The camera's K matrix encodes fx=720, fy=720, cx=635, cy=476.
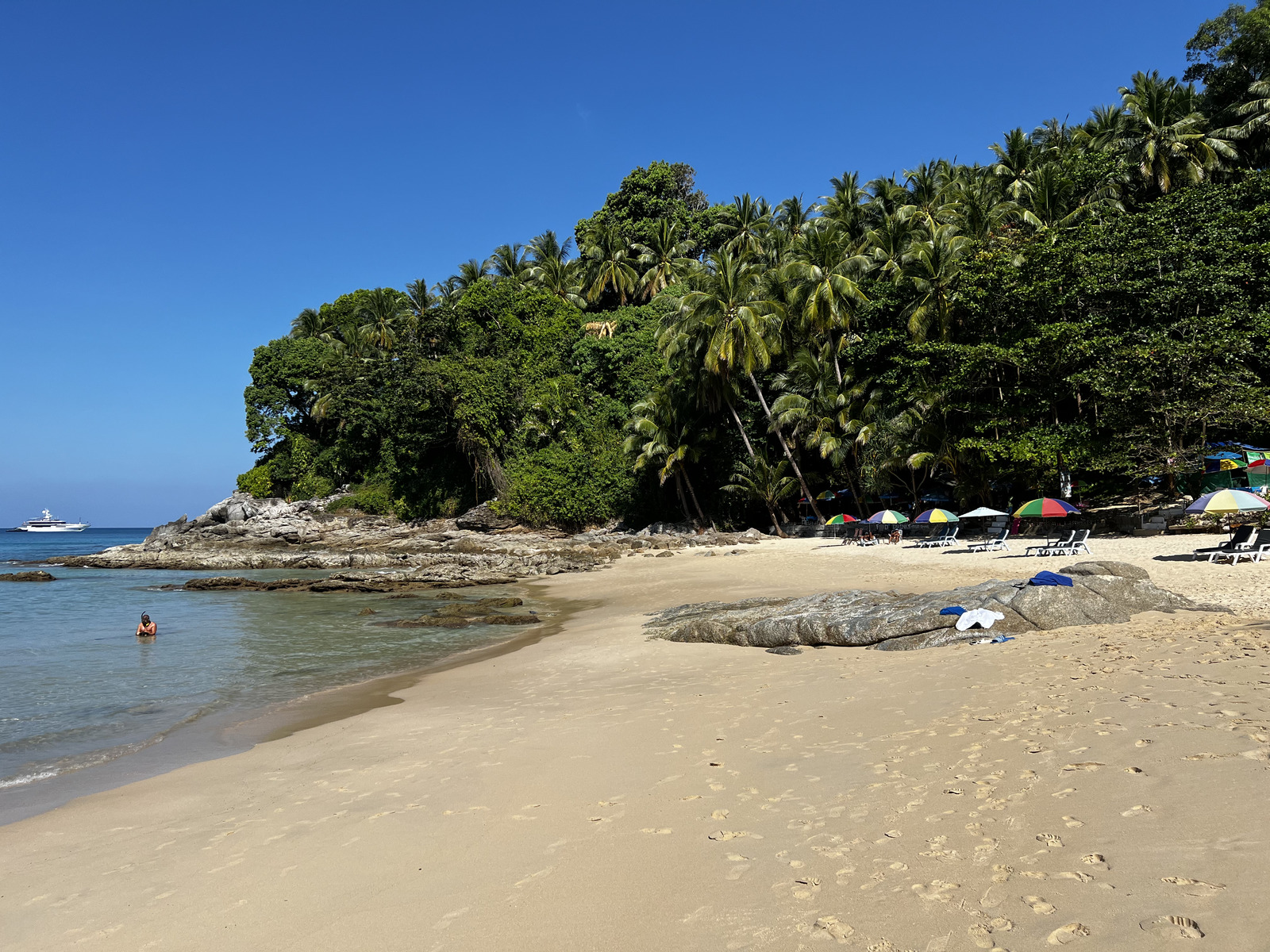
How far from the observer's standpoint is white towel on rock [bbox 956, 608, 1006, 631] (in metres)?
9.53

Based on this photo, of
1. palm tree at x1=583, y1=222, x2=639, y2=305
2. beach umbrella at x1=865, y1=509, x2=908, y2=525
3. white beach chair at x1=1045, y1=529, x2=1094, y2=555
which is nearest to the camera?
white beach chair at x1=1045, y1=529, x2=1094, y2=555

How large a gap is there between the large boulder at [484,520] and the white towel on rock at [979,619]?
120 feet

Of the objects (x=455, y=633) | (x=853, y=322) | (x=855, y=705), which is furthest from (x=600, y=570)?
(x=855, y=705)

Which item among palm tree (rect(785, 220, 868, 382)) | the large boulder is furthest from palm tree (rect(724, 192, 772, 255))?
the large boulder

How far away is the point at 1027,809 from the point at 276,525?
54083 millimetres

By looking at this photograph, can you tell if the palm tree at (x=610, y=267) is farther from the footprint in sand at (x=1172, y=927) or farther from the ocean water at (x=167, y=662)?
the footprint in sand at (x=1172, y=927)

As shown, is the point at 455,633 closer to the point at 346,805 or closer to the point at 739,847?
the point at 346,805

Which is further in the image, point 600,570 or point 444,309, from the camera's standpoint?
point 444,309

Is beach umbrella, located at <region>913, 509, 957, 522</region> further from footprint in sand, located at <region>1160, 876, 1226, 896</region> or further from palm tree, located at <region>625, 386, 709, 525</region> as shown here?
footprint in sand, located at <region>1160, 876, 1226, 896</region>

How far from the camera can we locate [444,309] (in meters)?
49.1

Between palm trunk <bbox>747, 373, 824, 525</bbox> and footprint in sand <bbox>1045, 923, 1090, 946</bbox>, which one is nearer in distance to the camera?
footprint in sand <bbox>1045, 923, 1090, 946</bbox>

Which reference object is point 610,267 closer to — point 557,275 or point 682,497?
point 557,275

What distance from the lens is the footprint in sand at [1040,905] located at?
3.09 m

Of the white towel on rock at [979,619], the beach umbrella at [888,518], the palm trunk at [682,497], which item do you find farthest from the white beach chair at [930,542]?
the white towel on rock at [979,619]
